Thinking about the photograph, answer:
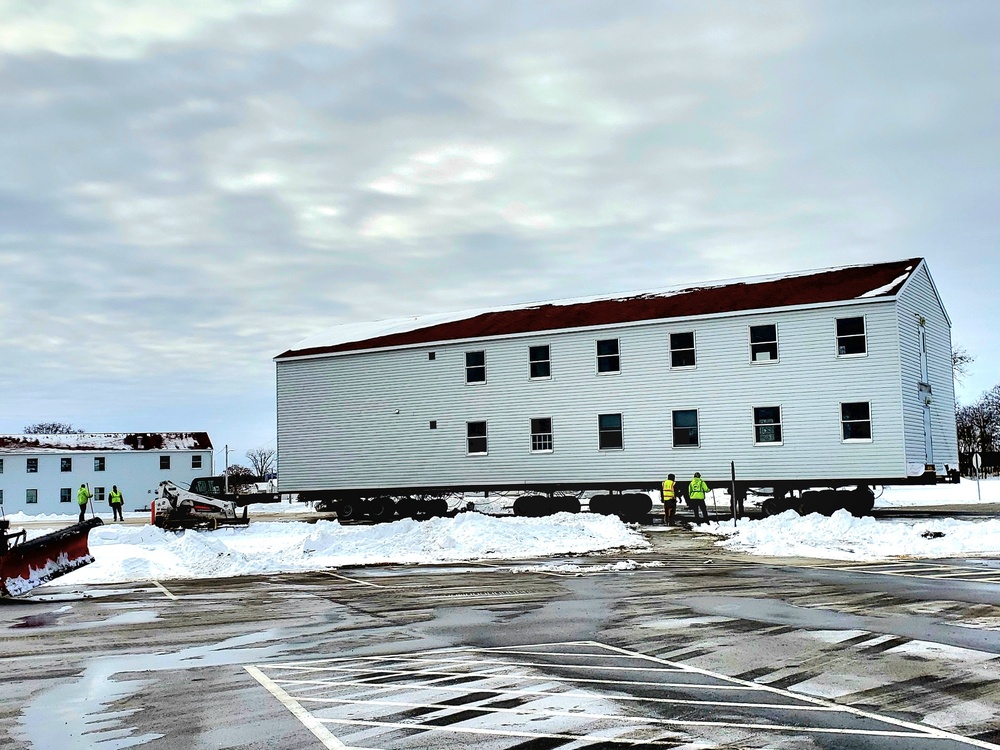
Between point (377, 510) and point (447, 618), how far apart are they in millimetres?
24596

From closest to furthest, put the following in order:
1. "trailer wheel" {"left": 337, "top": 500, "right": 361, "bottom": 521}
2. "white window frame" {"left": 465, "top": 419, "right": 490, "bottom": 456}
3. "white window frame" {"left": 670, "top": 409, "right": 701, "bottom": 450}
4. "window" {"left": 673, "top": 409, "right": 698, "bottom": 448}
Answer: "white window frame" {"left": 670, "top": 409, "right": 701, "bottom": 450} → "window" {"left": 673, "top": 409, "right": 698, "bottom": 448} → "white window frame" {"left": 465, "top": 419, "right": 490, "bottom": 456} → "trailer wheel" {"left": 337, "top": 500, "right": 361, "bottom": 521}

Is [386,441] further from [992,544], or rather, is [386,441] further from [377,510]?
[992,544]

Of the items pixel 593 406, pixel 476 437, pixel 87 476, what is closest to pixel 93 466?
pixel 87 476

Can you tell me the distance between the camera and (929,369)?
1278 inches

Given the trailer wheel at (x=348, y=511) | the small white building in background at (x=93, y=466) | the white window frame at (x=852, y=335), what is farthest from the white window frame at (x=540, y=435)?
the small white building in background at (x=93, y=466)

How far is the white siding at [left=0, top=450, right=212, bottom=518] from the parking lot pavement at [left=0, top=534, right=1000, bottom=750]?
6365 centimetres

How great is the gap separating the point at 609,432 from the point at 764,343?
237 inches

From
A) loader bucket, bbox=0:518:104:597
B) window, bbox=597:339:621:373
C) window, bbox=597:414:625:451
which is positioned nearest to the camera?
loader bucket, bbox=0:518:104:597

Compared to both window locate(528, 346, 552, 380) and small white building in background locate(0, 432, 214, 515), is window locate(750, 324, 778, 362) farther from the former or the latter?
small white building in background locate(0, 432, 214, 515)

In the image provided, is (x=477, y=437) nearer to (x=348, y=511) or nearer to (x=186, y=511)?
(x=348, y=511)

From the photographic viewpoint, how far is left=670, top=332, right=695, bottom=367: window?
32406 mm

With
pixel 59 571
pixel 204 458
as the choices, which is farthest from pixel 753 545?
pixel 204 458

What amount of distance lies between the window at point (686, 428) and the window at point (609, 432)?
1.96 meters

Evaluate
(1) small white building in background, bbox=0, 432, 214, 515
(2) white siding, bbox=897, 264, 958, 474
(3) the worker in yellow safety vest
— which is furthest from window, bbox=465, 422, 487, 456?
(1) small white building in background, bbox=0, 432, 214, 515
